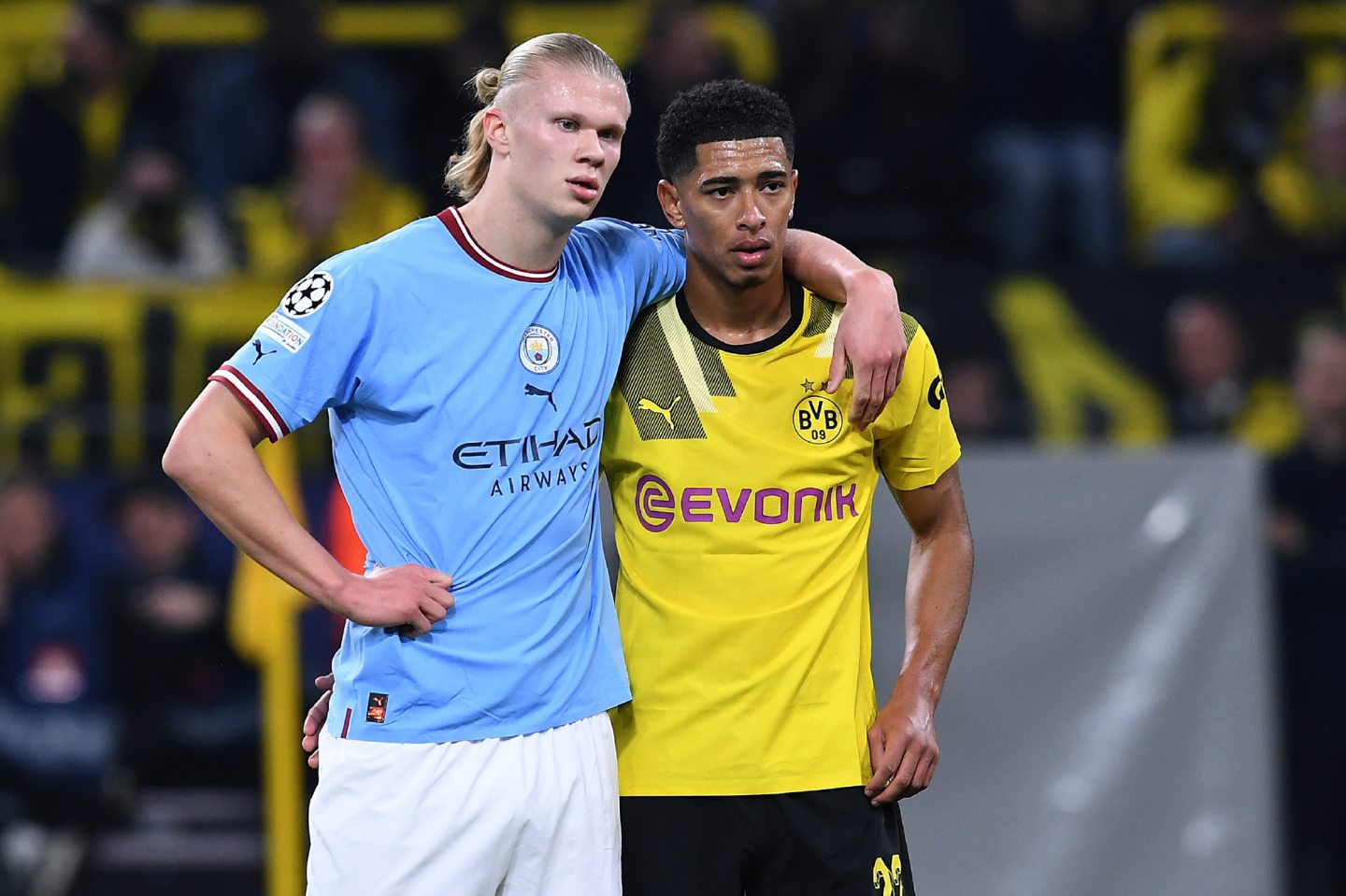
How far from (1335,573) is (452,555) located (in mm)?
3969

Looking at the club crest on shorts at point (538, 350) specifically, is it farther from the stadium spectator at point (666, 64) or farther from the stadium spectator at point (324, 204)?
the stadium spectator at point (666, 64)

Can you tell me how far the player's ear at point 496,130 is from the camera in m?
3.19

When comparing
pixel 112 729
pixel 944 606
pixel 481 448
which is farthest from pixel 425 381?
pixel 112 729

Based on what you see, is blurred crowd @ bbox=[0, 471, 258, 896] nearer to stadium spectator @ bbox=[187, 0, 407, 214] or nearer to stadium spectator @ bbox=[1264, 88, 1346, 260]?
stadium spectator @ bbox=[187, 0, 407, 214]

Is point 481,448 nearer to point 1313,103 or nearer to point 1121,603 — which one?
point 1121,603

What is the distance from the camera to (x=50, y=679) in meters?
6.23

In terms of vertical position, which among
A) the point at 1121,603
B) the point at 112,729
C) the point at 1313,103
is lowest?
the point at 112,729

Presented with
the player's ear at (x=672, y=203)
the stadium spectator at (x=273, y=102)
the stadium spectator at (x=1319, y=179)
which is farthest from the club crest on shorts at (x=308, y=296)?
the stadium spectator at (x=1319, y=179)

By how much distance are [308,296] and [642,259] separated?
2.32 ft

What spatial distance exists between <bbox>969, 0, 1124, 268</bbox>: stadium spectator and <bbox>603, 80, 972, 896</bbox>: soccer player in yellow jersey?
191 inches

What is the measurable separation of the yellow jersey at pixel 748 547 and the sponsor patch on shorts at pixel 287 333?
2.25 feet

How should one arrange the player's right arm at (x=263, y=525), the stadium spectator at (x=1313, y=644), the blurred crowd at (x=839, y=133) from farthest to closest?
the blurred crowd at (x=839, y=133) → the stadium spectator at (x=1313, y=644) → the player's right arm at (x=263, y=525)

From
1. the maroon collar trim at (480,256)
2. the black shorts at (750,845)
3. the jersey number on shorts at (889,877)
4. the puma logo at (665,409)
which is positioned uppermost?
the maroon collar trim at (480,256)

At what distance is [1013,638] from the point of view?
199 inches
